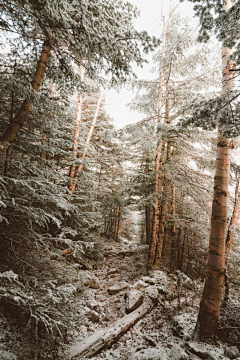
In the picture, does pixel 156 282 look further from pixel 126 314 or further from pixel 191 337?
pixel 191 337

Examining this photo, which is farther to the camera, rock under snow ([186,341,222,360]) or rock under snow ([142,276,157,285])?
rock under snow ([142,276,157,285])

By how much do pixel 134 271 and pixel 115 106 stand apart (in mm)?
11610

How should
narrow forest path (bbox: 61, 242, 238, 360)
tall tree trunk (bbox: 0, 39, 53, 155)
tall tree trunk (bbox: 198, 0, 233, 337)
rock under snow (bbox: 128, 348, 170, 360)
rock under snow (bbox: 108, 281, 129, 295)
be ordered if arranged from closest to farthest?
rock under snow (bbox: 128, 348, 170, 360)
narrow forest path (bbox: 61, 242, 238, 360)
tall tree trunk (bbox: 198, 0, 233, 337)
tall tree trunk (bbox: 0, 39, 53, 155)
rock under snow (bbox: 108, 281, 129, 295)

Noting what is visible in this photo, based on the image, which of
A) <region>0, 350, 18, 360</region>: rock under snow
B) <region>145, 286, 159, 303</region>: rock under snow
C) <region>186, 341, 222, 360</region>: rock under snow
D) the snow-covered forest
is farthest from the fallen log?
<region>186, 341, 222, 360</region>: rock under snow

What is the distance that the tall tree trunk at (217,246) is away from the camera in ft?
11.6

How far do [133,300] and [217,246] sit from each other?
3843mm

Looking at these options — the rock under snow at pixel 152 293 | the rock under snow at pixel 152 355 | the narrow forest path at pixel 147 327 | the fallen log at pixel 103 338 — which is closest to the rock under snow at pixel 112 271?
the narrow forest path at pixel 147 327

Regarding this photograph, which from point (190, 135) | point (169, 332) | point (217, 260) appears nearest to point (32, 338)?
point (169, 332)

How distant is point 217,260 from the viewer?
3.65 metres

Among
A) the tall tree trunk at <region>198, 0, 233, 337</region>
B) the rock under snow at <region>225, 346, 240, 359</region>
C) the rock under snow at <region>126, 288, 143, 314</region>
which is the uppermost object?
the tall tree trunk at <region>198, 0, 233, 337</region>

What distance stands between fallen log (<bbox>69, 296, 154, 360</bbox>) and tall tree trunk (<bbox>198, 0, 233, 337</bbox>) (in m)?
2.21

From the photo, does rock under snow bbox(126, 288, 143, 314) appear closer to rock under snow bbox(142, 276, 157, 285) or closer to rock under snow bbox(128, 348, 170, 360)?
rock under snow bbox(142, 276, 157, 285)

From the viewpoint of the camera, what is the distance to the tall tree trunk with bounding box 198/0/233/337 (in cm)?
355

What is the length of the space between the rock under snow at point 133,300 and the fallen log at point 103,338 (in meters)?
0.16
